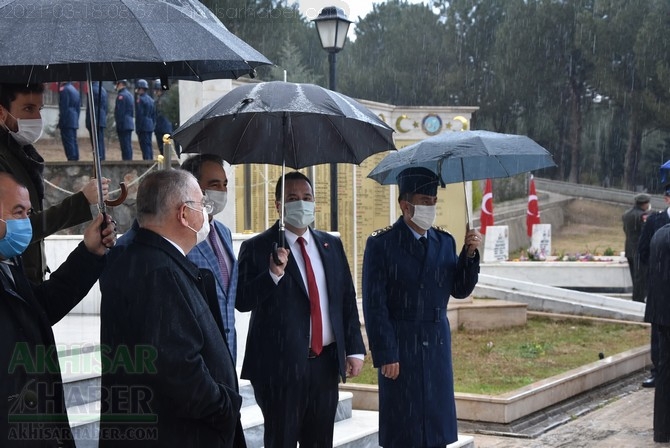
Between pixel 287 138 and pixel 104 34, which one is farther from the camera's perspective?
pixel 287 138

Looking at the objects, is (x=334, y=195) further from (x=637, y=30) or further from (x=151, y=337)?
(x=637, y=30)

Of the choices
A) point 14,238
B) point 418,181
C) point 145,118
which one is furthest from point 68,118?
point 14,238

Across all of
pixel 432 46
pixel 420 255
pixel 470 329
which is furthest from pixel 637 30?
pixel 420 255

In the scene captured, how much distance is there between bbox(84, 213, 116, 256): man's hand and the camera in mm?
3986

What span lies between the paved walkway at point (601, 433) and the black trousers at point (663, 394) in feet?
0.31

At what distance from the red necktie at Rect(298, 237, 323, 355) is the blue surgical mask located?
2.06 metres

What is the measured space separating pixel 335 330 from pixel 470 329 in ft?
29.9

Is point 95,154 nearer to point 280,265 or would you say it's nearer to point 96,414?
point 280,265

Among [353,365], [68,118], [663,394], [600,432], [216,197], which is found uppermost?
[68,118]

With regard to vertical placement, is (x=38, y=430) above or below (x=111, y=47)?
below

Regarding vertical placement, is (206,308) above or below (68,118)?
below

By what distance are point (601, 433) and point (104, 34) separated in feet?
20.5

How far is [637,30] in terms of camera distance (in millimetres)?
47281

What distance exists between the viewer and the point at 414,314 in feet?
20.0
